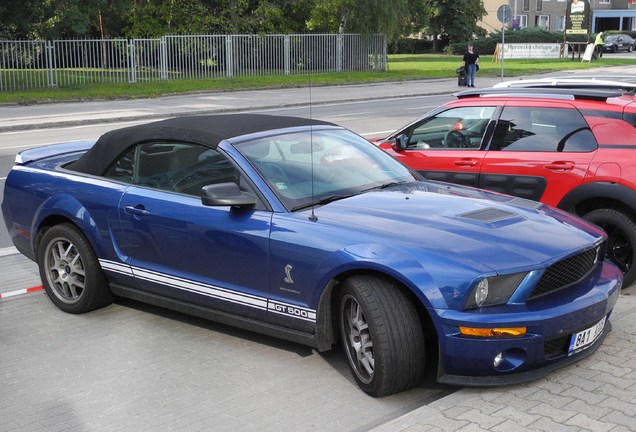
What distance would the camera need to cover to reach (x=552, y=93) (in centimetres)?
756

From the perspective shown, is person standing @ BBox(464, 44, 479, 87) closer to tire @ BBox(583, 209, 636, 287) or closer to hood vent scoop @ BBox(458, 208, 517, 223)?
tire @ BBox(583, 209, 636, 287)

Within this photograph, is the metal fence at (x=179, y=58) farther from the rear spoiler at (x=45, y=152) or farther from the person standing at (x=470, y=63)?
the rear spoiler at (x=45, y=152)

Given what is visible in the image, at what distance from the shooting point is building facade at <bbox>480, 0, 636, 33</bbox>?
3179 inches

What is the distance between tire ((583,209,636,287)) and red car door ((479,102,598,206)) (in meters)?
0.36

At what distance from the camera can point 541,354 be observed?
452 centimetres

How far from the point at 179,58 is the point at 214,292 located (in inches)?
1222

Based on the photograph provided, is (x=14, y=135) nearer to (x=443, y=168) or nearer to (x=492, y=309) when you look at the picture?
(x=443, y=168)

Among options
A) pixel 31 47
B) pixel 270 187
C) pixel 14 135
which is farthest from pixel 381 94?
pixel 270 187

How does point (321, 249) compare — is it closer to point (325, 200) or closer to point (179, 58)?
point (325, 200)

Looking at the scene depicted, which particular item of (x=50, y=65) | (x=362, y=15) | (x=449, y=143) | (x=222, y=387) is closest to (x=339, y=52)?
(x=362, y=15)

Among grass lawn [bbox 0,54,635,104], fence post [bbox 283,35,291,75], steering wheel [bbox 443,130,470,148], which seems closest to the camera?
steering wheel [bbox 443,130,470,148]

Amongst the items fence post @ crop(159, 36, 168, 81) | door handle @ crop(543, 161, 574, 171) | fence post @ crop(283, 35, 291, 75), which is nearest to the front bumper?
door handle @ crop(543, 161, 574, 171)

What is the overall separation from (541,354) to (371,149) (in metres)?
2.29

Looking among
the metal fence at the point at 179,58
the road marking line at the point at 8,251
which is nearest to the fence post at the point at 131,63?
the metal fence at the point at 179,58
